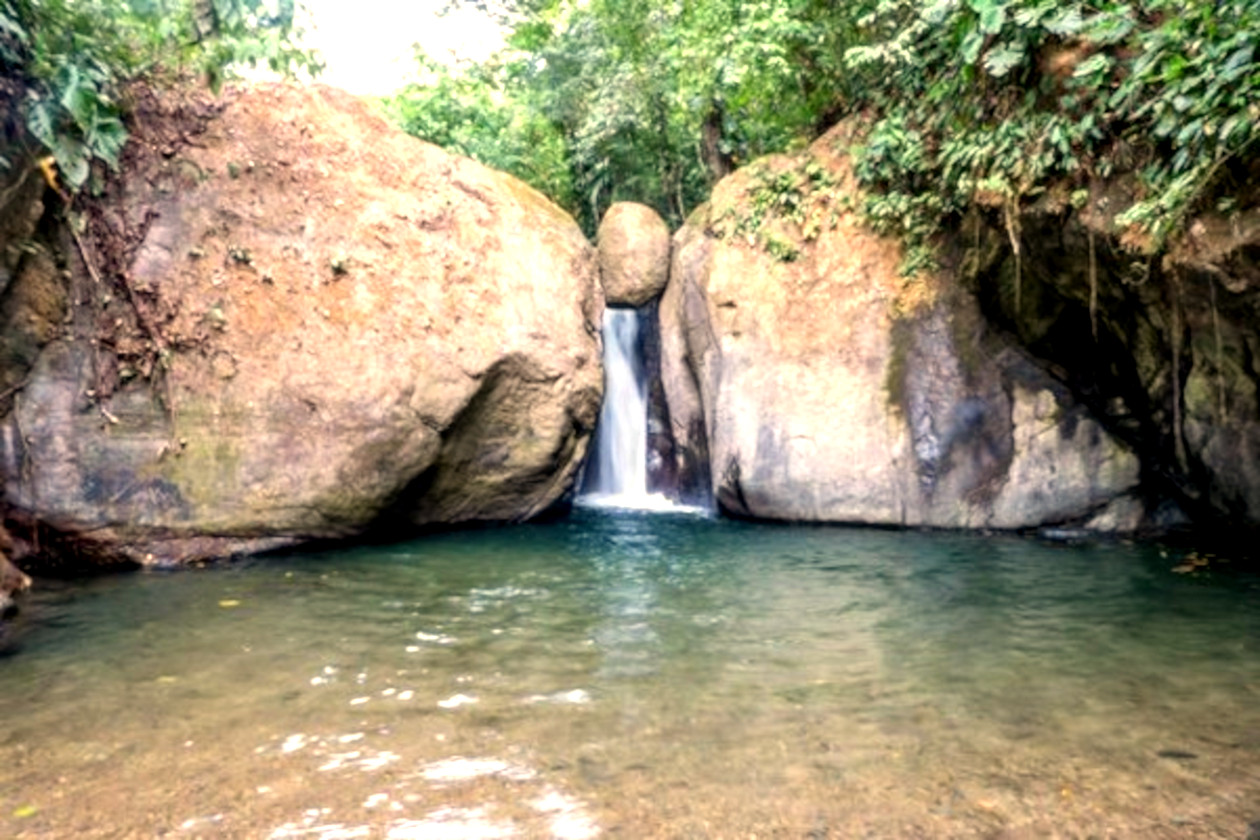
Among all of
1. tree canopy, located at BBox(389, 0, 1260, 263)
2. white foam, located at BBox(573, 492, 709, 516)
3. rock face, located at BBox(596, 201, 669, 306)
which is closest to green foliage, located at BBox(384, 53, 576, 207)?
tree canopy, located at BBox(389, 0, 1260, 263)

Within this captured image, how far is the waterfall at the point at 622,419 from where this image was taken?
12.2 metres

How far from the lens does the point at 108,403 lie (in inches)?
309

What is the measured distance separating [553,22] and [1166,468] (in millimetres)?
11395

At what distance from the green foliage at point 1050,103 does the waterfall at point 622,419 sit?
146 inches

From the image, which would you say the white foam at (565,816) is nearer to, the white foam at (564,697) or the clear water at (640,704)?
the clear water at (640,704)

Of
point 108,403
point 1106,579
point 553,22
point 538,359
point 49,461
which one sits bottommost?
point 1106,579

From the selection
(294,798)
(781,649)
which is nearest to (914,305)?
(781,649)

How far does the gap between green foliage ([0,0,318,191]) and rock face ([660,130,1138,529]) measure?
5.39 meters

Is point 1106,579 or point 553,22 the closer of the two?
point 1106,579

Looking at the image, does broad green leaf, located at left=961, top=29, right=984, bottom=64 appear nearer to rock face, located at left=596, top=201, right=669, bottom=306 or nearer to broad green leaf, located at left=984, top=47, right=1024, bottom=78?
broad green leaf, located at left=984, top=47, right=1024, bottom=78

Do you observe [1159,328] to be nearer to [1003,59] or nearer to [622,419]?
[1003,59]

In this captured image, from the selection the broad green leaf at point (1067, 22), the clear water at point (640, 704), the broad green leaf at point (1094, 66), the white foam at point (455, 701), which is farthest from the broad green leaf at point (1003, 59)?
the white foam at point (455, 701)

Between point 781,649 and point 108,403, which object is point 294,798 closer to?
point 781,649

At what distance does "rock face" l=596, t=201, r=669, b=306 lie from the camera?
1202 cm
